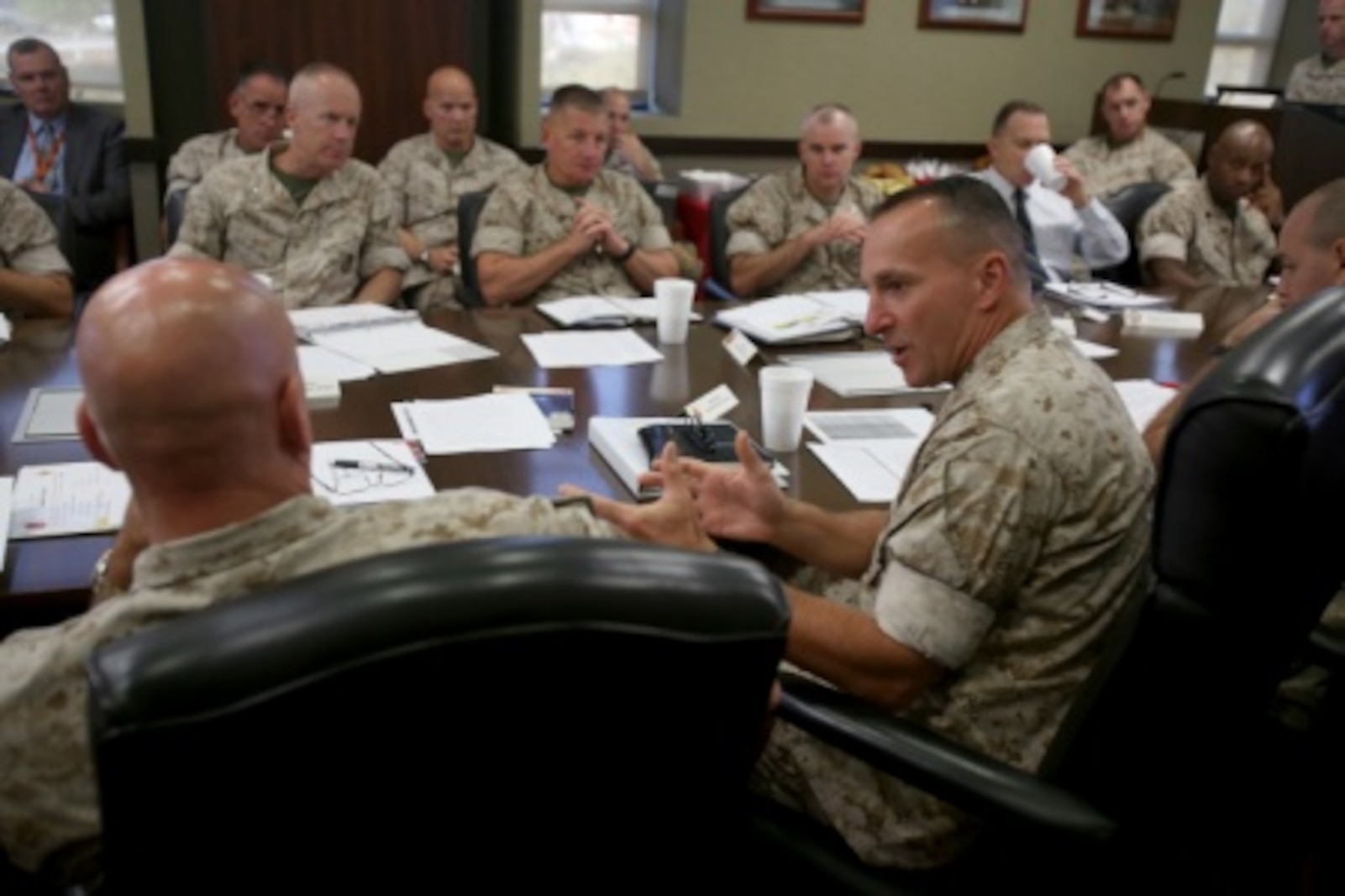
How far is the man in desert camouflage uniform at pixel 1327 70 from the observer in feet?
17.8

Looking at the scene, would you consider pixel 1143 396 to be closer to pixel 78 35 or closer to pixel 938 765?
pixel 938 765

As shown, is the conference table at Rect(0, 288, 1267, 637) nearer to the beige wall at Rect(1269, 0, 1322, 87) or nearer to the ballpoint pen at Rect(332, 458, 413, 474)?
the ballpoint pen at Rect(332, 458, 413, 474)

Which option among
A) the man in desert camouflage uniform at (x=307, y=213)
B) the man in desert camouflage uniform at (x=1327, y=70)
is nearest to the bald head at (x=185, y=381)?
the man in desert camouflage uniform at (x=307, y=213)

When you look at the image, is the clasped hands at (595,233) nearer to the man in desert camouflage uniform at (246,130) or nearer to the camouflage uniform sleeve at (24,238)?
the camouflage uniform sleeve at (24,238)

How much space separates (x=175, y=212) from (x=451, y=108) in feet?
4.73

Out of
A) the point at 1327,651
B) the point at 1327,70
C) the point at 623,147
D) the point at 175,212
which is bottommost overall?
the point at 1327,651

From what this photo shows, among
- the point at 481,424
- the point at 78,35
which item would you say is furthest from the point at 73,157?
the point at 481,424

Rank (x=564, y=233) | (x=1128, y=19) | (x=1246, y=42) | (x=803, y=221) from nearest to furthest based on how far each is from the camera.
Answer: (x=564, y=233)
(x=803, y=221)
(x=1128, y=19)
(x=1246, y=42)

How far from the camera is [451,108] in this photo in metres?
4.50

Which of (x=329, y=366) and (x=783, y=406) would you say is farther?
(x=329, y=366)

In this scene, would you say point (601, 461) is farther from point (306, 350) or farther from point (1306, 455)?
point (1306, 455)

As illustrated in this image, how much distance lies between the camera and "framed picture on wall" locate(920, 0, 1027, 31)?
19.2 ft

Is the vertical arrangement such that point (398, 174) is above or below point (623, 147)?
below

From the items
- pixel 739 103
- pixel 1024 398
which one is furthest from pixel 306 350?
pixel 739 103
